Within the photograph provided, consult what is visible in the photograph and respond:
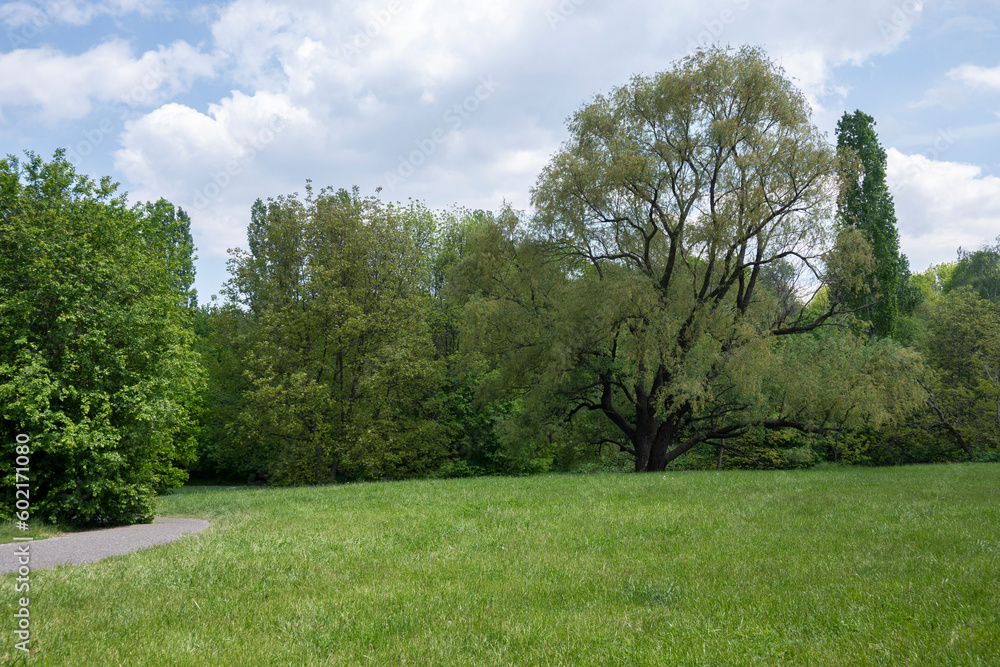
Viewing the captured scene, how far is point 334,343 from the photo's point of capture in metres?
29.2

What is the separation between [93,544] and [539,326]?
1671 centimetres

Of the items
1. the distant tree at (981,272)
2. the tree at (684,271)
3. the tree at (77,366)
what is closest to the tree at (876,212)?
A: the tree at (684,271)

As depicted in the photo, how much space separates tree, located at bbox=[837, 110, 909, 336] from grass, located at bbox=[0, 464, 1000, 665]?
29917 mm

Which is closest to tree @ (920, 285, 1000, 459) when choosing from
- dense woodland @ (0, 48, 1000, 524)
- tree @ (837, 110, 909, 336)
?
dense woodland @ (0, 48, 1000, 524)

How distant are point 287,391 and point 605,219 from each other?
14970mm

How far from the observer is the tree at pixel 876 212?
37.9 meters

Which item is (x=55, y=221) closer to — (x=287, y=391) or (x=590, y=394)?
(x=287, y=391)

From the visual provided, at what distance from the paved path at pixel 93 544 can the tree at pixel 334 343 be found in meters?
13.9

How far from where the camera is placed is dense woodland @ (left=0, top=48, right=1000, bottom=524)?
13.7 m

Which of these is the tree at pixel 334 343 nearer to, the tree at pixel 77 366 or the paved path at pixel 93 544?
the tree at pixel 77 366

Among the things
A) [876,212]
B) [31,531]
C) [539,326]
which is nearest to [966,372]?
[876,212]

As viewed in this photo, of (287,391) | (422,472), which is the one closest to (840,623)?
(287,391)

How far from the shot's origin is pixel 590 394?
27.0m

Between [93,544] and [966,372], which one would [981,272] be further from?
[93,544]
